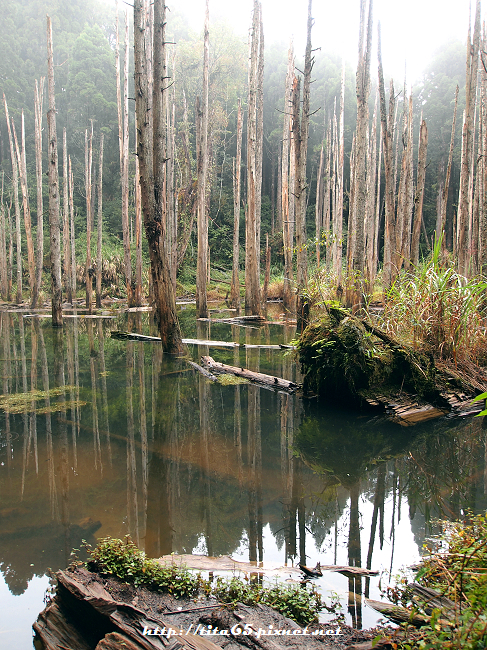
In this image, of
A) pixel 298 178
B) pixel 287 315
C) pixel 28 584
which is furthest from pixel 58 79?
pixel 28 584

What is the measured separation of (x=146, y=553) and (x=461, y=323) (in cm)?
447

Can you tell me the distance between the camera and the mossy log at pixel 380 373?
4961mm

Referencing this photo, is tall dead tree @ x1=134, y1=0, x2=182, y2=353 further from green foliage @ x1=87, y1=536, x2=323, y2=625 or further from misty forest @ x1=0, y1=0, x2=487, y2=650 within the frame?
green foliage @ x1=87, y1=536, x2=323, y2=625

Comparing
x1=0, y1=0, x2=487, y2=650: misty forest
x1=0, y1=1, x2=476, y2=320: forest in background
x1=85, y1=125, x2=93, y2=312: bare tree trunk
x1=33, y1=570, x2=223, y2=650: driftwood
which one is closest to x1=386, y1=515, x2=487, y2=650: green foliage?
x1=0, y1=0, x2=487, y2=650: misty forest

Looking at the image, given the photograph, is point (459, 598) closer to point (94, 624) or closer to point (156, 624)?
point (156, 624)

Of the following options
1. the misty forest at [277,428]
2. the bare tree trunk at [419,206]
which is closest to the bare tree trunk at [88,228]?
the misty forest at [277,428]

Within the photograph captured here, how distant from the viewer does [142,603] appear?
1.87m

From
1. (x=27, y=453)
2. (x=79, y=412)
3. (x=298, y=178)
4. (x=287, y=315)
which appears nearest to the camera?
(x=27, y=453)

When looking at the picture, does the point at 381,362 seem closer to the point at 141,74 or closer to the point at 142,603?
the point at 142,603

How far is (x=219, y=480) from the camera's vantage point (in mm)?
3312

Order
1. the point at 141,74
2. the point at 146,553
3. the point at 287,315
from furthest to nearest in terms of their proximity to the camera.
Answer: the point at 287,315 → the point at 141,74 → the point at 146,553

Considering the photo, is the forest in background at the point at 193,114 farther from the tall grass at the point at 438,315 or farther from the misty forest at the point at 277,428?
the tall grass at the point at 438,315

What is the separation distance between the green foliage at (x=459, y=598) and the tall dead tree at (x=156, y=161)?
6.63 metres

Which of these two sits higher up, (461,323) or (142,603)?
(461,323)
